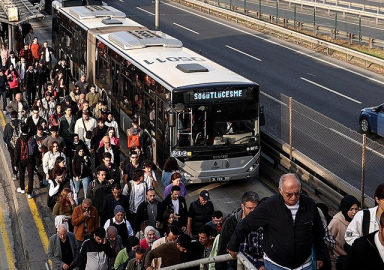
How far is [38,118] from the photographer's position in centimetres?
1966

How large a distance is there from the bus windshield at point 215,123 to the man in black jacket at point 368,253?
35.5 ft

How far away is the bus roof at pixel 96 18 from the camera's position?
26922 mm

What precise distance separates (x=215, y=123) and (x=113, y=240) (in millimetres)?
5994

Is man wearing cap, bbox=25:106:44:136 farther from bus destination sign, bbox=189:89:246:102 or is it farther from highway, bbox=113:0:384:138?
highway, bbox=113:0:384:138

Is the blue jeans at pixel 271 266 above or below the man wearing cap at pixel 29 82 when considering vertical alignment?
above

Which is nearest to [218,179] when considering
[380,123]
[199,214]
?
[199,214]

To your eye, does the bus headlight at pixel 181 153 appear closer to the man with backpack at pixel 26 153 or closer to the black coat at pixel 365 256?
the man with backpack at pixel 26 153

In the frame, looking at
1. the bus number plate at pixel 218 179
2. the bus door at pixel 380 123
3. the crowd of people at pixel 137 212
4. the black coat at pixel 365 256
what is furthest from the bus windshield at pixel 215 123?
the black coat at pixel 365 256

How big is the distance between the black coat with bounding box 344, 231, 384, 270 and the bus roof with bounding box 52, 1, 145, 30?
66.6 feet

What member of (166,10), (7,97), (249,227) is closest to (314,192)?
(249,227)

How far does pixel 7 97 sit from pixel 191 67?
8.77 m

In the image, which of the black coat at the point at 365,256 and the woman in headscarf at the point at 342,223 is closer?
the black coat at the point at 365,256

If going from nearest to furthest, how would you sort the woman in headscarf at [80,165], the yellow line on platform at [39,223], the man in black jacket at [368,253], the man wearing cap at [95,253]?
the man in black jacket at [368,253], the man wearing cap at [95,253], the yellow line on platform at [39,223], the woman in headscarf at [80,165]

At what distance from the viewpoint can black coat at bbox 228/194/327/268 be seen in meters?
7.64
